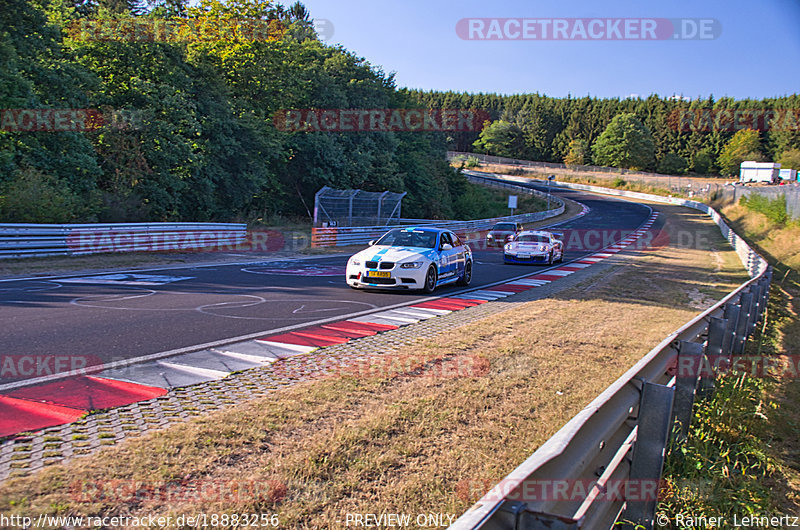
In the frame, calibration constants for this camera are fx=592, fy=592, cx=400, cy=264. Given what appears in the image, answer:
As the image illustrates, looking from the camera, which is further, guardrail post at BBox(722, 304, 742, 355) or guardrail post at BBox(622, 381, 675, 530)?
guardrail post at BBox(722, 304, 742, 355)

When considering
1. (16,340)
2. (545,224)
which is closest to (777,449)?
(16,340)

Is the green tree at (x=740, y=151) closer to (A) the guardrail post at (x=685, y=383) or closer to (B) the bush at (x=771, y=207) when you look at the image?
(B) the bush at (x=771, y=207)

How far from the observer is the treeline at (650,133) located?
122000mm

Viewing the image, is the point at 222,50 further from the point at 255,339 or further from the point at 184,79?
the point at 255,339

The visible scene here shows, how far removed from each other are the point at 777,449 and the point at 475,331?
4350 millimetres

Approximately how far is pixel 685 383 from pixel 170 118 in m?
25.9

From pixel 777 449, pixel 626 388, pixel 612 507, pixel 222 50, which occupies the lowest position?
pixel 777 449

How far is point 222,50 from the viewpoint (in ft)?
107

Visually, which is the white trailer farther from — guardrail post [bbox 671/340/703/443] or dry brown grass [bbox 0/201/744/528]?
guardrail post [bbox 671/340/703/443]

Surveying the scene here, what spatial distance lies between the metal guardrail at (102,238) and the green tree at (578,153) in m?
121

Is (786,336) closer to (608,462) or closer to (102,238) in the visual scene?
(608,462)

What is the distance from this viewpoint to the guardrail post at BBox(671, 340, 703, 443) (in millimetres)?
5016

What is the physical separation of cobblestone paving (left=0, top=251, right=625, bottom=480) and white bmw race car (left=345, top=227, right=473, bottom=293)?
4139 mm

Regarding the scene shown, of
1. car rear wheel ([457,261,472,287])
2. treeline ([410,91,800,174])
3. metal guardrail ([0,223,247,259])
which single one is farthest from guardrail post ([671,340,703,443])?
treeline ([410,91,800,174])
